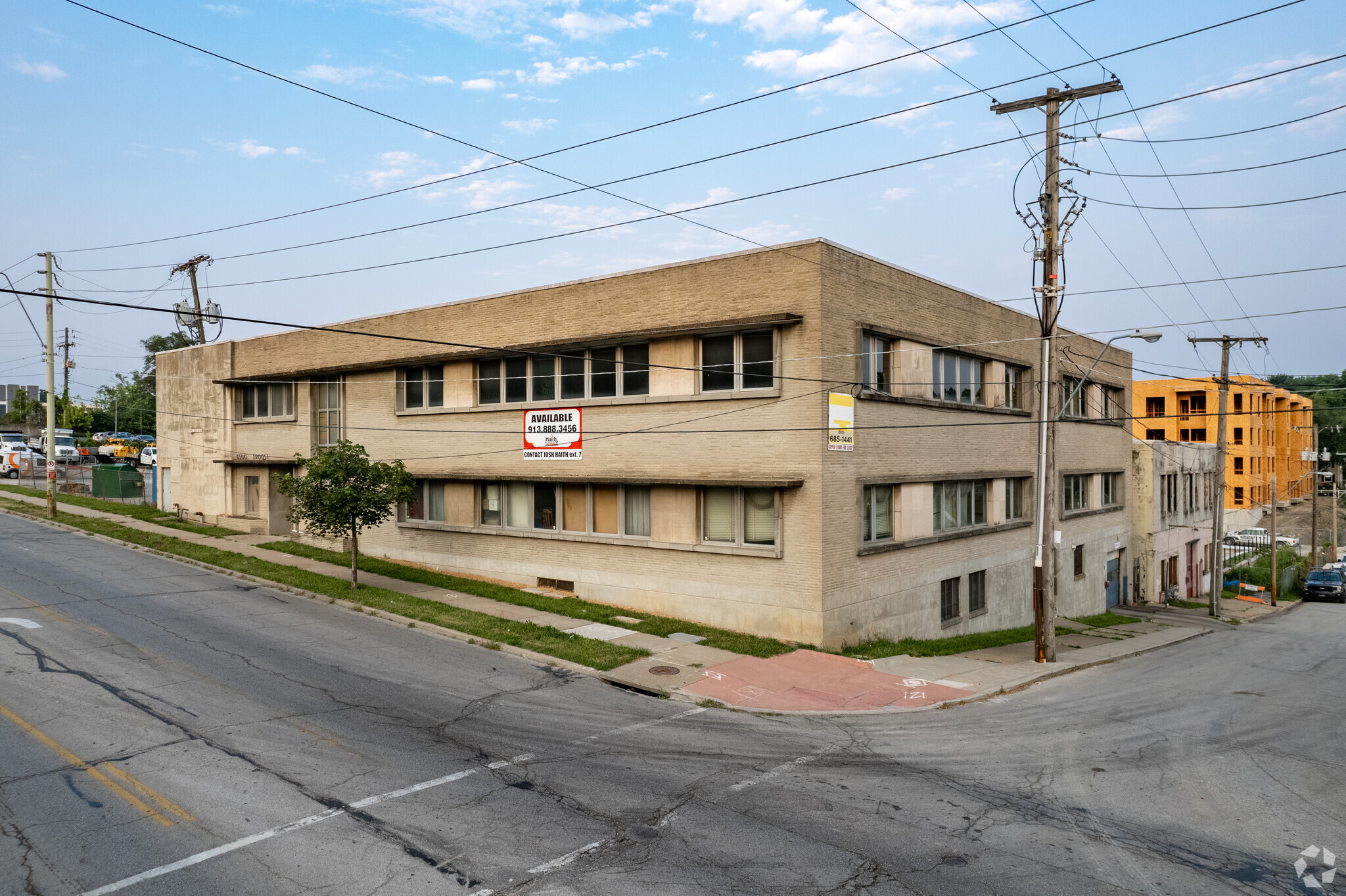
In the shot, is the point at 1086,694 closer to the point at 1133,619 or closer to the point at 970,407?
the point at 970,407

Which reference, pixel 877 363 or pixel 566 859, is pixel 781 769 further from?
pixel 877 363

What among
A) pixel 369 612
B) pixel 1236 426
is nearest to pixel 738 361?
pixel 369 612

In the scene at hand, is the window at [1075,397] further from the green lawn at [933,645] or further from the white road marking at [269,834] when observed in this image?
the white road marking at [269,834]

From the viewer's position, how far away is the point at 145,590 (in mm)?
19953

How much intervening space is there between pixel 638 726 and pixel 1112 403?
31.8 meters


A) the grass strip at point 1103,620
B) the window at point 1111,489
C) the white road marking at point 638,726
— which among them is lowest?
the grass strip at point 1103,620

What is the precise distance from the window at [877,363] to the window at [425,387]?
12.8 meters

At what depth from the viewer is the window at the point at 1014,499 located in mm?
26656

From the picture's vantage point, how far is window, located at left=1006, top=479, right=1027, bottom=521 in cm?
2666

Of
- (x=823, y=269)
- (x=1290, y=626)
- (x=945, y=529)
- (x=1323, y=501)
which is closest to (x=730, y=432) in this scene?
(x=823, y=269)

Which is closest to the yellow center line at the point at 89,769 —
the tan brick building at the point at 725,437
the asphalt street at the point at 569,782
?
the asphalt street at the point at 569,782

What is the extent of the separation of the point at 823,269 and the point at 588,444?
766 cm

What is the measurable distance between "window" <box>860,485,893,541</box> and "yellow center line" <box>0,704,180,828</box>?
47.9 ft

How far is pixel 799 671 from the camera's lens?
16.0 metres
